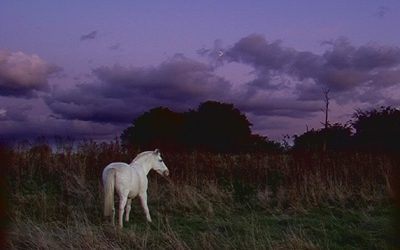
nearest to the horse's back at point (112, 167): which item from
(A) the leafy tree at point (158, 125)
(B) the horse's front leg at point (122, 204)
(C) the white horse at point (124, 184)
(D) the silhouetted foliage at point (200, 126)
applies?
(C) the white horse at point (124, 184)

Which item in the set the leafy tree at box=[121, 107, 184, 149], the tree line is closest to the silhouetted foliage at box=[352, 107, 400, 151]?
the tree line

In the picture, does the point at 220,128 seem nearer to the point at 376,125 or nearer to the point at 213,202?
the point at 376,125

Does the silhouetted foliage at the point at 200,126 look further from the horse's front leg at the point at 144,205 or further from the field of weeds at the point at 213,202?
the horse's front leg at the point at 144,205

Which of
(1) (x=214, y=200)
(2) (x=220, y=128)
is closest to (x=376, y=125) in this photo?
(2) (x=220, y=128)

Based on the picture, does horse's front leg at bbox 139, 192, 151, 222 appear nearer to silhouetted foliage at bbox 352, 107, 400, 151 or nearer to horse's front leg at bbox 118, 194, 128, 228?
horse's front leg at bbox 118, 194, 128, 228

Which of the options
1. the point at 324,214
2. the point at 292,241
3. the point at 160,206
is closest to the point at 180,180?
the point at 160,206

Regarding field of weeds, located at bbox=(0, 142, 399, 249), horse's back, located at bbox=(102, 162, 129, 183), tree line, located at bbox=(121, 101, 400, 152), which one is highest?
tree line, located at bbox=(121, 101, 400, 152)

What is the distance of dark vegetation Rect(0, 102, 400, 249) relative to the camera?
822 cm

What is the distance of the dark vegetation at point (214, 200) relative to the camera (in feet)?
27.0

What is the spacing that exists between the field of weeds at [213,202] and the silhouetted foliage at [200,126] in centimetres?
2375

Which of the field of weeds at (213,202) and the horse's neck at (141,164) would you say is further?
the horse's neck at (141,164)

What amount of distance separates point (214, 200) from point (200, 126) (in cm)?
3018

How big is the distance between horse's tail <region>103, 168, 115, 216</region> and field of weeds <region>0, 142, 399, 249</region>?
0.30 m

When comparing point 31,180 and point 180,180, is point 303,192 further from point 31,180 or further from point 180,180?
point 31,180
